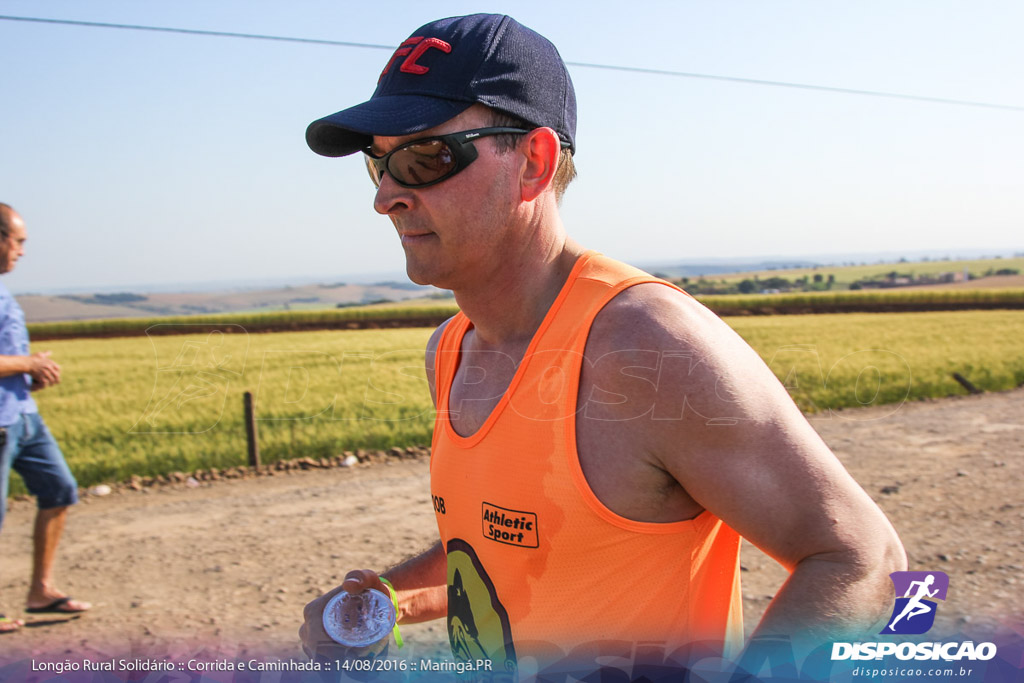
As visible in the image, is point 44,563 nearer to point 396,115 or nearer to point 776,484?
point 396,115

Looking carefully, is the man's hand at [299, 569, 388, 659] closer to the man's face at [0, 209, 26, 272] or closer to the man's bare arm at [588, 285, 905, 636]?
the man's bare arm at [588, 285, 905, 636]

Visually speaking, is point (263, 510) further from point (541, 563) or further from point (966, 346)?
point (966, 346)

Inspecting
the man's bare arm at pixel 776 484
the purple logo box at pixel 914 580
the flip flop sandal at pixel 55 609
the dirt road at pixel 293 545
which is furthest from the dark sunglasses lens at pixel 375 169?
the flip flop sandal at pixel 55 609

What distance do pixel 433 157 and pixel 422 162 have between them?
0.03 metres

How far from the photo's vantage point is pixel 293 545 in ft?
20.6

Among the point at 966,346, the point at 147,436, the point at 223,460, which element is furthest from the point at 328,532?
the point at 966,346

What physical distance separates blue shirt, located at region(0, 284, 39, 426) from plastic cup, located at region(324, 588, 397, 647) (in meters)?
3.92

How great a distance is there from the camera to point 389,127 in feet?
5.27

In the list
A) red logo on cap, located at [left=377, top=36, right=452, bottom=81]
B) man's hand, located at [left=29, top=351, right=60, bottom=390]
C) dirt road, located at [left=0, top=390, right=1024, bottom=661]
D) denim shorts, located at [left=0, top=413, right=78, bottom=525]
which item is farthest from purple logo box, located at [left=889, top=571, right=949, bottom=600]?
man's hand, located at [left=29, top=351, right=60, bottom=390]

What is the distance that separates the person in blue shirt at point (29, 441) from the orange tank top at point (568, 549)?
4293mm

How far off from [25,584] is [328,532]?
223 centimetres

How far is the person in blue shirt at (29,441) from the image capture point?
4.72 m

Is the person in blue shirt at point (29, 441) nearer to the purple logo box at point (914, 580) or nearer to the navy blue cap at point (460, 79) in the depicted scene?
the navy blue cap at point (460, 79)

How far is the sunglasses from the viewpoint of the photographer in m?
1.62
